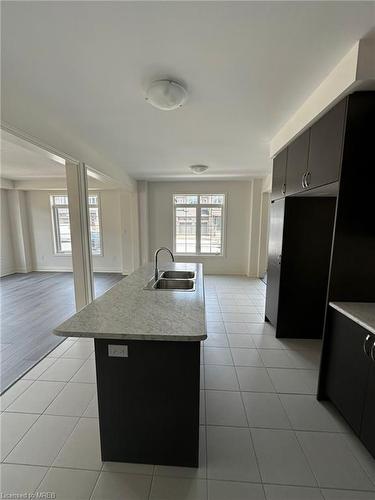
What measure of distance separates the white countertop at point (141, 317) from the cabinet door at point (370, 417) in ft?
3.55

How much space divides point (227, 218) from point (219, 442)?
5.00 meters

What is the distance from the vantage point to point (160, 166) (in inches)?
175

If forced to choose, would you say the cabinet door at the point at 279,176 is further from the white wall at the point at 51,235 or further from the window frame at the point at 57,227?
the window frame at the point at 57,227

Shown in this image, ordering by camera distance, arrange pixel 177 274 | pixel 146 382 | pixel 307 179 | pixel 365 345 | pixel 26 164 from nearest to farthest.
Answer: pixel 146 382 → pixel 365 345 → pixel 307 179 → pixel 177 274 → pixel 26 164

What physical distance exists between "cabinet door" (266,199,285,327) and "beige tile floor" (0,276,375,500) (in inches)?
27.7

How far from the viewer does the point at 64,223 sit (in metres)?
6.44

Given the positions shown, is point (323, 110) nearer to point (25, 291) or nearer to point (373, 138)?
point (373, 138)

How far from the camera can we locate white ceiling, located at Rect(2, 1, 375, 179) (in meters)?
1.16

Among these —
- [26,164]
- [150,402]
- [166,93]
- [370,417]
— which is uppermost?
[26,164]

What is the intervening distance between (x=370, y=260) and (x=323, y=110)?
123 centimetres

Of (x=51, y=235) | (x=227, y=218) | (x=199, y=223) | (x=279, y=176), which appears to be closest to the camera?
(x=279, y=176)

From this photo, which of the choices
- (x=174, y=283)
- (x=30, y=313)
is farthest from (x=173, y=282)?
(x=30, y=313)

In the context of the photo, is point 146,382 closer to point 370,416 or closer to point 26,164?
point 370,416

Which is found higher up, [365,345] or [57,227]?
[57,227]
